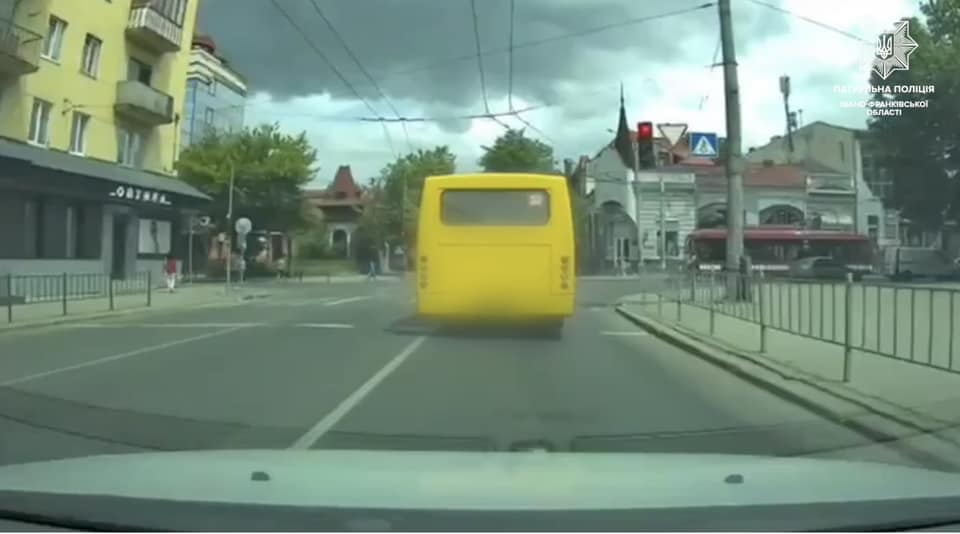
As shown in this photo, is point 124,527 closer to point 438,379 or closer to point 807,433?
point 807,433

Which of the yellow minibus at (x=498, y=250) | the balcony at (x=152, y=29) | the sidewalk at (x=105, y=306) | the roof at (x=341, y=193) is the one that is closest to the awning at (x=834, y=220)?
the sidewalk at (x=105, y=306)

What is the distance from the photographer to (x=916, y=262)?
4288cm

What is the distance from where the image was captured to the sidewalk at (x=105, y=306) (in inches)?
869

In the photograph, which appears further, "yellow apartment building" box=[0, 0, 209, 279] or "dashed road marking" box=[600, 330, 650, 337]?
"yellow apartment building" box=[0, 0, 209, 279]

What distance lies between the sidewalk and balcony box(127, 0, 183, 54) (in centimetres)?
909

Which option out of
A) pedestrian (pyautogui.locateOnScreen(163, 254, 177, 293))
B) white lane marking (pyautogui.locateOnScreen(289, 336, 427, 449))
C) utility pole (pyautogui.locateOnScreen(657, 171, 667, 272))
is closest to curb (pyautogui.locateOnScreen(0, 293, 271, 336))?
pedestrian (pyautogui.locateOnScreen(163, 254, 177, 293))

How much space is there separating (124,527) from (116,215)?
36.9 metres

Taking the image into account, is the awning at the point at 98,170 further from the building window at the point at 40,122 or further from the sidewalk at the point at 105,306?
the sidewalk at the point at 105,306

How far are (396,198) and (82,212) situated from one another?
37.6 m

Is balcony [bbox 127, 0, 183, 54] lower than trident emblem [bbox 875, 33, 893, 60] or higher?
higher

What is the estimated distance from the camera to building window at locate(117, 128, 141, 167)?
38.1 metres

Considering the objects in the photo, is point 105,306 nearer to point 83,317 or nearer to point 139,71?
point 83,317

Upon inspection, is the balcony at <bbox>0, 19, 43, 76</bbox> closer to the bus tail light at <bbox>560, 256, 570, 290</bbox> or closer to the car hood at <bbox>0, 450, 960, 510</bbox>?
the bus tail light at <bbox>560, 256, 570, 290</bbox>

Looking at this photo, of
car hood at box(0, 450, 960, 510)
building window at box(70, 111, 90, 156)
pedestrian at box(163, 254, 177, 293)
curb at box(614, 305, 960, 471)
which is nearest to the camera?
car hood at box(0, 450, 960, 510)
